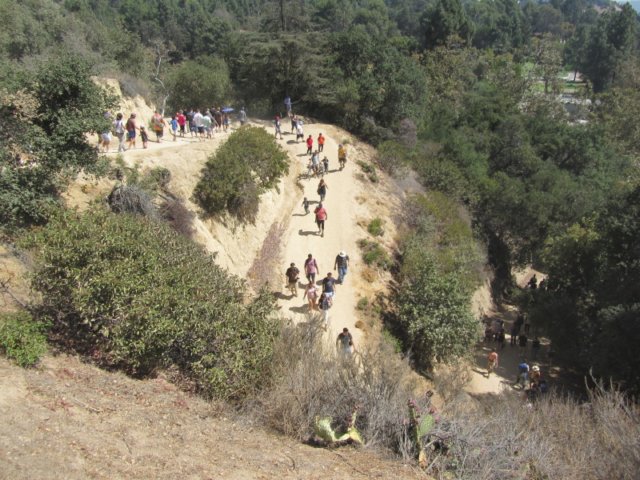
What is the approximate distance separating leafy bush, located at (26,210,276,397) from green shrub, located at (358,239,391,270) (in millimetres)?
9990

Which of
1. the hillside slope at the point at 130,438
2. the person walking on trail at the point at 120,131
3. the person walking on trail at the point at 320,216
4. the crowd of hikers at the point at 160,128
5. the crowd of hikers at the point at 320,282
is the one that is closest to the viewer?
the hillside slope at the point at 130,438

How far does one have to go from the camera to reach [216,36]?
8900 centimetres

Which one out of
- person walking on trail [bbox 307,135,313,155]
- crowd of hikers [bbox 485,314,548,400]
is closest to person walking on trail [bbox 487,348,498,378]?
crowd of hikers [bbox 485,314,548,400]

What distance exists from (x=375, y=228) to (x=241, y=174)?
6465 millimetres

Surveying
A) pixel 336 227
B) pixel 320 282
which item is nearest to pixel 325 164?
pixel 336 227

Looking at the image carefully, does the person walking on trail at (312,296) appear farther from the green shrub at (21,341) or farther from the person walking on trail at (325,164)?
the person walking on trail at (325,164)

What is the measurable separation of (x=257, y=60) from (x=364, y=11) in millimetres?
77717

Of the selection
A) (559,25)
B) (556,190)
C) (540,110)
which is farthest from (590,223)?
(559,25)

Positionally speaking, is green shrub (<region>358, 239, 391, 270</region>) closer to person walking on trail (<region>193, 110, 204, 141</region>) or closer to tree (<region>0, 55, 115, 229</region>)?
person walking on trail (<region>193, 110, 204, 141</region>)

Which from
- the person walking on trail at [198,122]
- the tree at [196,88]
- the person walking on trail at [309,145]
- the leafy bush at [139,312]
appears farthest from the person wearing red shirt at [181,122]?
the leafy bush at [139,312]

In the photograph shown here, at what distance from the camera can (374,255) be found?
854 inches

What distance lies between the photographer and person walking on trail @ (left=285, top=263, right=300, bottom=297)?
694 inches

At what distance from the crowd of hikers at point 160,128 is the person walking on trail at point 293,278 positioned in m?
7.71

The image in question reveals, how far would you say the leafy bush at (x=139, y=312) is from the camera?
10.7 m
